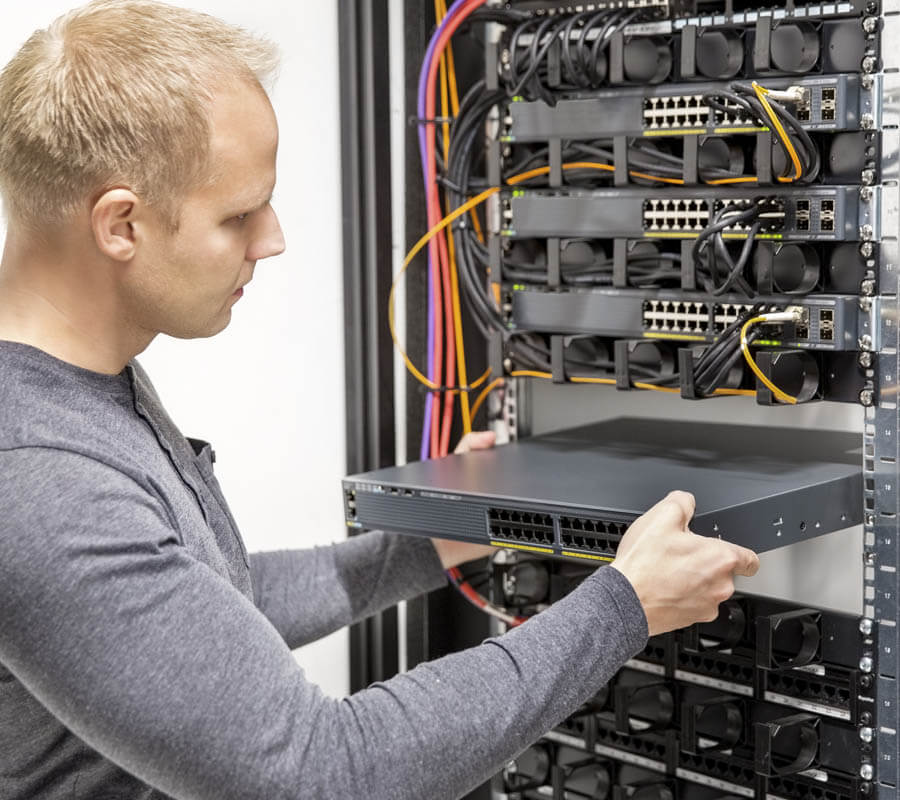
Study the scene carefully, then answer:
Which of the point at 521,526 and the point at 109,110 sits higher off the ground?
the point at 109,110

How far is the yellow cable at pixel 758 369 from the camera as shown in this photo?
1.40 m

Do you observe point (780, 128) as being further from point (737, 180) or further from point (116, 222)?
point (116, 222)

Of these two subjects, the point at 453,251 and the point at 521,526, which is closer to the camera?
the point at 521,526

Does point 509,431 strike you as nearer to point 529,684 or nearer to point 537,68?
point 537,68

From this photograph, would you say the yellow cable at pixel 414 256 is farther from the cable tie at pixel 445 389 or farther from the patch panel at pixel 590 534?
the patch panel at pixel 590 534

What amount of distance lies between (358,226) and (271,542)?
50cm

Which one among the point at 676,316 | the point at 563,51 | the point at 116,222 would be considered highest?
the point at 563,51

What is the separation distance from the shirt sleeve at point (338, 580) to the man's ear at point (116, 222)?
1.88 ft

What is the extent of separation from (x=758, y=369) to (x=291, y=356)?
2.46 ft

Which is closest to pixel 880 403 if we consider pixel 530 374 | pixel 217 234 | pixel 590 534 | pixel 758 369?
pixel 758 369

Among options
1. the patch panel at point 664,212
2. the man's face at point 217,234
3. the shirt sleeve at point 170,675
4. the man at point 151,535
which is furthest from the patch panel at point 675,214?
the shirt sleeve at point 170,675

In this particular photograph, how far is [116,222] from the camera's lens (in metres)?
1.03

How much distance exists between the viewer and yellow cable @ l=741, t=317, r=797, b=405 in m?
1.40

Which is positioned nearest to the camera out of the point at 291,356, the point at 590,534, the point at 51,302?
Result: the point at 51,302
